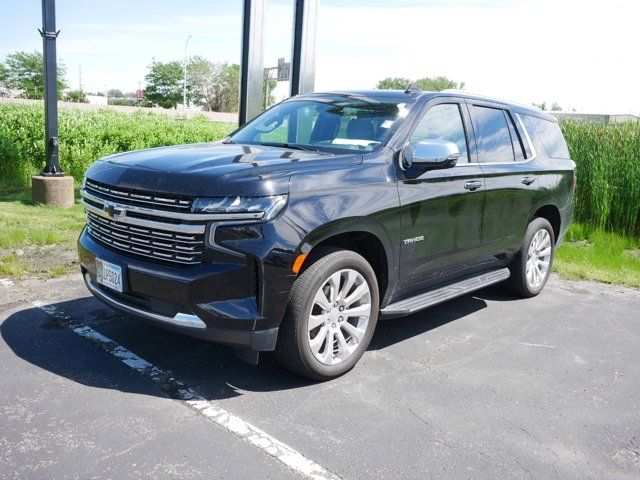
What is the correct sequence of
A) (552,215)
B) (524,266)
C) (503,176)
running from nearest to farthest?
(503,176), (524,266), (552,215)

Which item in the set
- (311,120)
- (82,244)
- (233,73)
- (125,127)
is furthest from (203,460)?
(233,73)

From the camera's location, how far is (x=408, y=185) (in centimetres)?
439

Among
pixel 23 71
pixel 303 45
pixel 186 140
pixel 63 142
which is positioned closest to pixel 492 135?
pixel 303 45

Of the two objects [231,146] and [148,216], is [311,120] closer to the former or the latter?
[231,146]

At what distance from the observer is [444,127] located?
4.94 metres

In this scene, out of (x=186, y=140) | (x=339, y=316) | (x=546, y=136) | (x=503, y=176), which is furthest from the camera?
(x=186, y=140)

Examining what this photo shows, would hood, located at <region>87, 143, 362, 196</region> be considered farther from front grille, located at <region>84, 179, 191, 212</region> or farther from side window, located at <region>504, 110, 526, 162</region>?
side window, located at <region>504, 110, 526, 162</region>

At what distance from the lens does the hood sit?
3.54m

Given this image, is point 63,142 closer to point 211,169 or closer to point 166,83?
point 211,169

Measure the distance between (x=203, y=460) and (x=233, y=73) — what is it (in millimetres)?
100766

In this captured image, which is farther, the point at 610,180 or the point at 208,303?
the point at 610,180

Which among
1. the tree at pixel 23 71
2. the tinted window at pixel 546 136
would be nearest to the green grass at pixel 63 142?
the tinted window at pixel 546 136

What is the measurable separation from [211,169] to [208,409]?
1384mm

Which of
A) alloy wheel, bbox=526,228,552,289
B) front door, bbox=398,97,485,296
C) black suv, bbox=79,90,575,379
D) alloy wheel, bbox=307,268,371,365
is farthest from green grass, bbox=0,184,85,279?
alloy wheel, bbox=526,228,552,289
